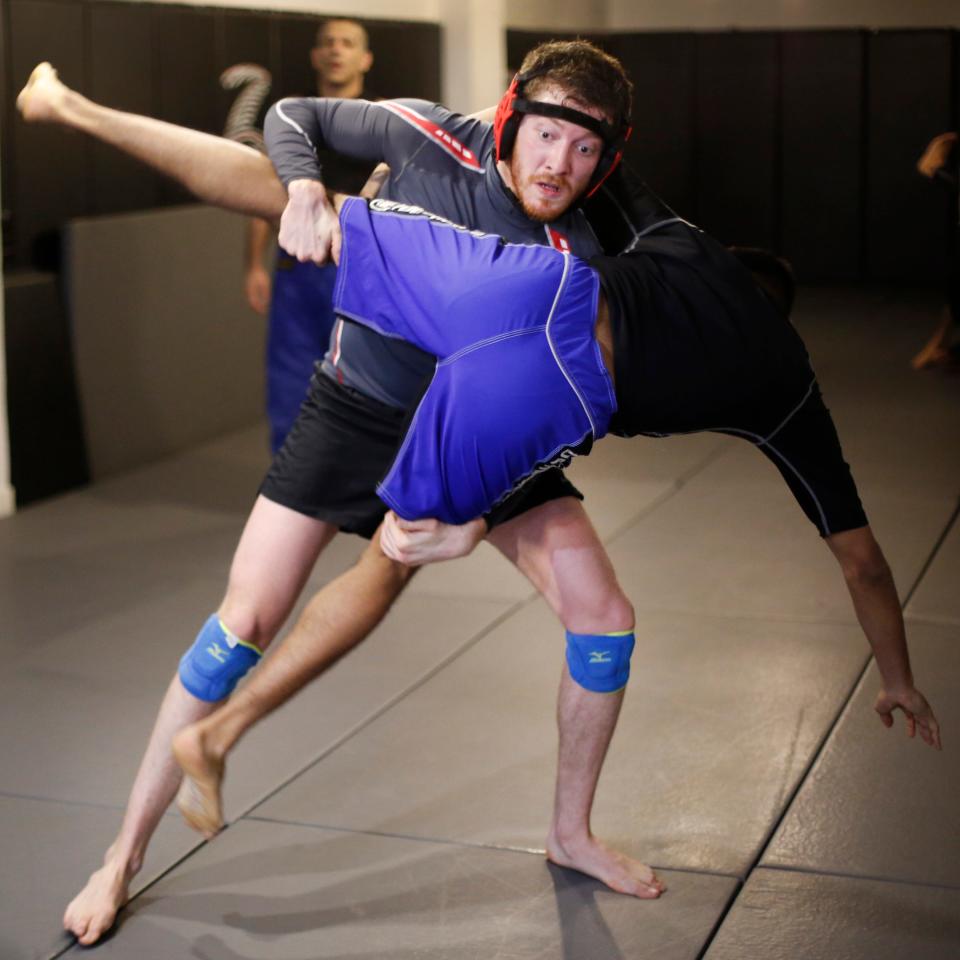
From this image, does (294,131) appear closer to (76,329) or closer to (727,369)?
(727,369)

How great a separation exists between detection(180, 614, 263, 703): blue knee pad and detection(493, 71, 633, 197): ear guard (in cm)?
100

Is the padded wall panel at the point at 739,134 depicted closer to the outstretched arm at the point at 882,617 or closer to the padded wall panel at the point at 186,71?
the padded wall panel at the point at 186,71

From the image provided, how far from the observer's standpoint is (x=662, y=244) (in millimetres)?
2531

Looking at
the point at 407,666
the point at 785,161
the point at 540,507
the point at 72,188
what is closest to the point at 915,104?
the point at 785,161

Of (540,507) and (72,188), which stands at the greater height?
(72,188)

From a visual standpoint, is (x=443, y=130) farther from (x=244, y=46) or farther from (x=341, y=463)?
(x=244, y=46)

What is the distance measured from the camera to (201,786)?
2502 millimetres

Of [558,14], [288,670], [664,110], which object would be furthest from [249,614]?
[664,110]

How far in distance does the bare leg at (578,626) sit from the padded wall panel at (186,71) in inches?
194

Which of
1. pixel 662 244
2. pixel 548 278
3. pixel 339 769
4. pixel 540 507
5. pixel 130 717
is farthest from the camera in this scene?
pixel 130 717

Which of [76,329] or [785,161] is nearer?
[76,329]

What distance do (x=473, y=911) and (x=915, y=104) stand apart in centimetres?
1139

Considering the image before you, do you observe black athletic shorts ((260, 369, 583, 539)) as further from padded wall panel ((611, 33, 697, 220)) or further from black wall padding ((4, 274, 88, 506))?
padded wall panel ((611, 33, 697, 220))

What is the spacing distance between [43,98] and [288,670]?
3.34 ft
